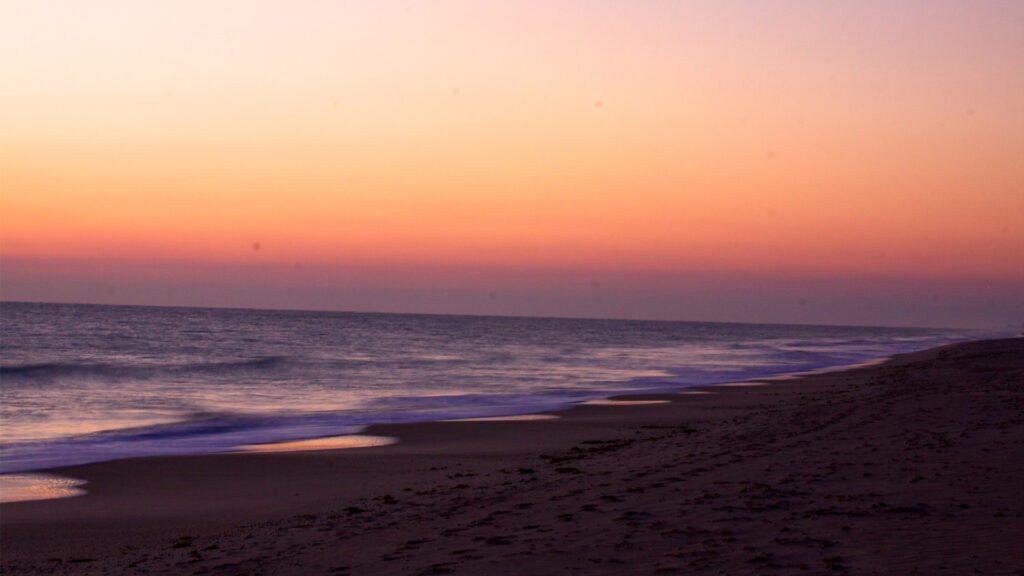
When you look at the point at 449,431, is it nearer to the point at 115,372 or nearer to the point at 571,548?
the point at 571,548

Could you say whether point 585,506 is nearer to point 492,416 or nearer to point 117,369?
point 492,416

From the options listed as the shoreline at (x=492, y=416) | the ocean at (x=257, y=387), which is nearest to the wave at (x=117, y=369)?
the ocean at (x=257, y=387)

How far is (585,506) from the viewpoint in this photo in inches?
325

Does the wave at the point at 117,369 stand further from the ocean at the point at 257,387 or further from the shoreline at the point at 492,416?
the shoreline at the point at 492,416

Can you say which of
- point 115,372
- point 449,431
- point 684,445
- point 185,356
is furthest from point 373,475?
point 185,356

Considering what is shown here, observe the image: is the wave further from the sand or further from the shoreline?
the sand

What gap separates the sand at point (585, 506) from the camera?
6.52 m

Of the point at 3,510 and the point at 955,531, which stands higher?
the point at 955,531

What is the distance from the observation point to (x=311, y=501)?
33.4 feet

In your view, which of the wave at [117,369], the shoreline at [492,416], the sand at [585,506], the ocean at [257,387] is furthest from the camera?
the wave at [117,369]

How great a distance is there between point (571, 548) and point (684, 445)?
612 cm

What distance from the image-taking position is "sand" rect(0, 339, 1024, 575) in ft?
21.4

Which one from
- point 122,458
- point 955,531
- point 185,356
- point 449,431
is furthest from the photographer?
point 185,356

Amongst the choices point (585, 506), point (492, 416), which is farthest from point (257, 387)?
point (585, 506)
